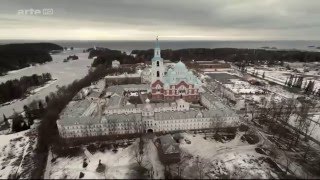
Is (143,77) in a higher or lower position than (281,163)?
higher

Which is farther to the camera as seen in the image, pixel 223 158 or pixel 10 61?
pixel 10 61

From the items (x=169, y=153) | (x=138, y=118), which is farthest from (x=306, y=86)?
(x=169, y=153)

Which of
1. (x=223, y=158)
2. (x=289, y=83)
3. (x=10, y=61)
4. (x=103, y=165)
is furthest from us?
(x=10, y=61)

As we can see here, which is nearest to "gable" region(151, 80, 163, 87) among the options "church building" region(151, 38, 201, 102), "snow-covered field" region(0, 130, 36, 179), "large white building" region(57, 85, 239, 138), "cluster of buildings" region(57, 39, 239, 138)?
"church building" region(151, 38, 201, 102)

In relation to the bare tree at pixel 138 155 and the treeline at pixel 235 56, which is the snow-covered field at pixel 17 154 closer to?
the bare tree at pixel 138 155

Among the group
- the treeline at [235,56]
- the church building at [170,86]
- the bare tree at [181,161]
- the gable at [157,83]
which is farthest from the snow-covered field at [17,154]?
the treeline at [235,56]

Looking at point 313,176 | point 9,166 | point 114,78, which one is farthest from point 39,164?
point 114,78

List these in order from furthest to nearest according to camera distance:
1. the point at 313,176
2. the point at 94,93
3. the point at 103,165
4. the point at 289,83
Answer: the point at 289,83 → the point at 94,93 → the point at 103,165 → the point at 313,176

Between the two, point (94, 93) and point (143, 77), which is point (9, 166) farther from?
point (143, 77)
